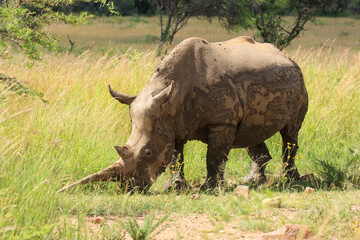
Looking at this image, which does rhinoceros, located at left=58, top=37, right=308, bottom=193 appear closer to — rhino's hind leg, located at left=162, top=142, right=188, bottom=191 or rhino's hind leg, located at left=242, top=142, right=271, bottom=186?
rhino's hind leg, located at left=162, top=142, right=188, bottom=191

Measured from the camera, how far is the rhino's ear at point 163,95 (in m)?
5.63

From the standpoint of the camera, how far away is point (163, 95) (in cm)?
564

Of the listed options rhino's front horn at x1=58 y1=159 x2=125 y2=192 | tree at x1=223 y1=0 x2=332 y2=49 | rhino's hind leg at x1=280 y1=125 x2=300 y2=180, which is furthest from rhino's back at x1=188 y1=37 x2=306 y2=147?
tree at x1=223 y1=0 x2=332 y2=49

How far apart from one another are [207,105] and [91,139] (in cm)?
150

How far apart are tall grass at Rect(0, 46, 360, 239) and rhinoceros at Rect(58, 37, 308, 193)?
505mm

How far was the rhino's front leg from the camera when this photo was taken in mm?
6051

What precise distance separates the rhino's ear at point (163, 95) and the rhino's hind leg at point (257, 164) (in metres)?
1.75

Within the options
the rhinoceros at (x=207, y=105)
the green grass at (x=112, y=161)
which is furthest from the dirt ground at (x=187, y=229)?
the rhinoceros at (x=207, y=105)

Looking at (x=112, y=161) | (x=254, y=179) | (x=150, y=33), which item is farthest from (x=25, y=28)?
(x=150, y=33)

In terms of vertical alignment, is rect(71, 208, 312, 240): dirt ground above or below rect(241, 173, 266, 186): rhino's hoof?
above

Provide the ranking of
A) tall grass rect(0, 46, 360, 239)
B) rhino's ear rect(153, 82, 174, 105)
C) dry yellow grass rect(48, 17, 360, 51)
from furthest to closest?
dry yellow grass rect(48, 17, 360, 51) → rhino's ear rect(153, 82, 174, 105) → tall grass rect(0, 46, 360, 239)

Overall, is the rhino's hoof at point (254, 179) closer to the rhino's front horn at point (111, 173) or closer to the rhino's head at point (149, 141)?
the rhino's head at point (149, 141)

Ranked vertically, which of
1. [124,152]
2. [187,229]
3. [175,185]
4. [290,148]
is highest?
[124,152]

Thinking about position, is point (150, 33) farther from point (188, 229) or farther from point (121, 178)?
point (188, 229)
